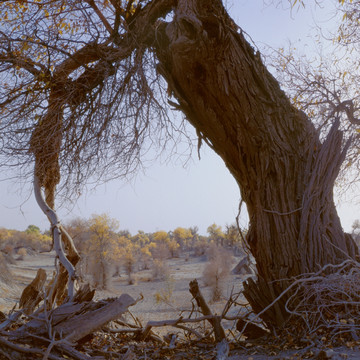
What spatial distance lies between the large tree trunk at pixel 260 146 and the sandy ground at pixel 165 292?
0.74m

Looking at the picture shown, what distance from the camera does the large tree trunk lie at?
12.9 feet

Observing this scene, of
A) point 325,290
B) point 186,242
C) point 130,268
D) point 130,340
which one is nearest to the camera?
point 325,290

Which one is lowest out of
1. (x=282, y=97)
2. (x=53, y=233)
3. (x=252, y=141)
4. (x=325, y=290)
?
(x=325, y=290)

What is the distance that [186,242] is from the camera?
72750mm

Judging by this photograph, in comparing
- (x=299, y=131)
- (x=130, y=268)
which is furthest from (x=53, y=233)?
(x=130, y=268)

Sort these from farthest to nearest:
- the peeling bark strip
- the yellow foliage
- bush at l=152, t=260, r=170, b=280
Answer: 1. the yellow foliage
2. bush at l=152, t=260, r=170, b=280
3. the peeling bark strip

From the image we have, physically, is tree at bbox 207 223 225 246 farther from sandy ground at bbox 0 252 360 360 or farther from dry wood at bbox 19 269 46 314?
dry wood at bbox 19 269 46 314

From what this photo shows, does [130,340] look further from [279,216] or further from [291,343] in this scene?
[279,216]

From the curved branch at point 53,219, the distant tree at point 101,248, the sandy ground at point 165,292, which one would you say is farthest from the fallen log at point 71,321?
the distant tree at point 101,248

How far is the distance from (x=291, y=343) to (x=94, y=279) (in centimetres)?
2740

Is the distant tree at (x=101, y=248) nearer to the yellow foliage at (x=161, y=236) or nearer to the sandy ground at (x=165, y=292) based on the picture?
the sandy ground at (x=165, y=292)

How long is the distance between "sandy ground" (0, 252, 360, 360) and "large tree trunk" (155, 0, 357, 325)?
0.74 m

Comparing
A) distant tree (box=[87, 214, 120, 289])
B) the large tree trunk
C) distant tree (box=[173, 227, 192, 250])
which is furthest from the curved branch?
distant tree (box=[173, 227, 192, 250])

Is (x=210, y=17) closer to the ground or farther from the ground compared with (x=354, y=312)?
farther from the ground
